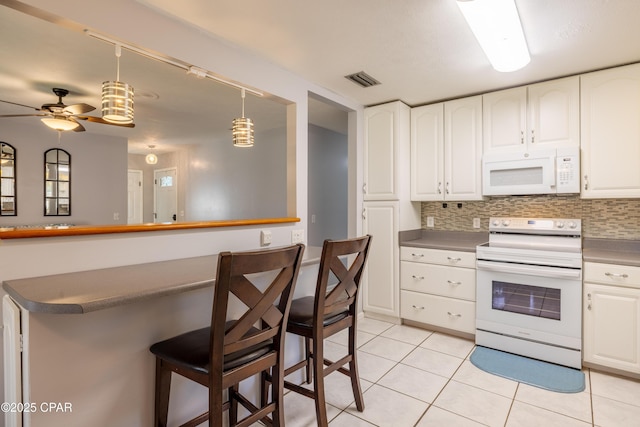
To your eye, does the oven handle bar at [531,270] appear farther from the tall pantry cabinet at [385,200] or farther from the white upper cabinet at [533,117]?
the white upper cabinet at [533,117]

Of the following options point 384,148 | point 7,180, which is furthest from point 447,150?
point 7,180

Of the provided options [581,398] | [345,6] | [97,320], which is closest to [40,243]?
[97,320]

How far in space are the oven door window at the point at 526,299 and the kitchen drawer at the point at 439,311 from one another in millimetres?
244

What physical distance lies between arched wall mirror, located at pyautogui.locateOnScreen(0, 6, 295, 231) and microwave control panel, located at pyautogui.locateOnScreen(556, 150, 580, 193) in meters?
2.21

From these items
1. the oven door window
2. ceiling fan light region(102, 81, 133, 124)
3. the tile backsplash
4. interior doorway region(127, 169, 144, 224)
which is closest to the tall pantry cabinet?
the tile backsplash

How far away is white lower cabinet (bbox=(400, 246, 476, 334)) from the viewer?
2.96m

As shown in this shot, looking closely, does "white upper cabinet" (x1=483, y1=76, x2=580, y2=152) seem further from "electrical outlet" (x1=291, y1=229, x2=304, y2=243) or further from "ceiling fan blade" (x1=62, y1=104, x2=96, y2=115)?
"ceiling fan blade" (x1=62, y1=104, x2=96, y2=115)

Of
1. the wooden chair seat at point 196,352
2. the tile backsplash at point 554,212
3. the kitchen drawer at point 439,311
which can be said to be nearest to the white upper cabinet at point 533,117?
the tile backsplash at point 554,212

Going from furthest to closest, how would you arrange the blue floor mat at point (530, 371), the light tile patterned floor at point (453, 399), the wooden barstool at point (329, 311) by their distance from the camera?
the blue floor mat at point (530, 371), the light tile patterned floor at point (453, 399), the wooden barstool at point (329, 311)

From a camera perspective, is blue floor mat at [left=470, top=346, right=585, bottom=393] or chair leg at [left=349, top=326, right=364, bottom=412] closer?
chair leg at [left=349, top=326, right=364, bottom=412]

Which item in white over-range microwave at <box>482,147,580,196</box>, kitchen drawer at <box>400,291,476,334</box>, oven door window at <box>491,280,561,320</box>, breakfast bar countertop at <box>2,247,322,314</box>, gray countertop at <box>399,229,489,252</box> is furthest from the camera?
gray countertop at <box>399,229,489,252</box>

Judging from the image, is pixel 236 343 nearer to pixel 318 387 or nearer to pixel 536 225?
pixel 318 387

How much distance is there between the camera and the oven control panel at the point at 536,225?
2.75 m

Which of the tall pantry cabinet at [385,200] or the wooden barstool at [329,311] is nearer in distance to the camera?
the wooden barstool at [329,311]
